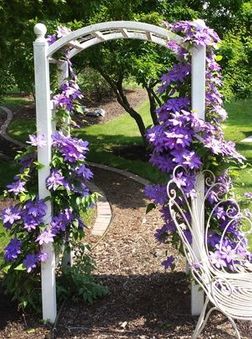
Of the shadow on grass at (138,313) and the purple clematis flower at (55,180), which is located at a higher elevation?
the purple clematis flower at (55,180)

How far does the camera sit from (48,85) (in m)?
3.71

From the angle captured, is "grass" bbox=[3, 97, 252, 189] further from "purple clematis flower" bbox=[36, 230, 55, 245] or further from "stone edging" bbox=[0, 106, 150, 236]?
"purple clematis flower" bbox=[36, 230, 55, 245]

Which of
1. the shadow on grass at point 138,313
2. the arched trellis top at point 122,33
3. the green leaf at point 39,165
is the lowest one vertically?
the shadow on grass at point 138,313

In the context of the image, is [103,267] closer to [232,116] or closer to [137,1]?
[137,1]

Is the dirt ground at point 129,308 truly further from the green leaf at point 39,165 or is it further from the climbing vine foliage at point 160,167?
the green leaf at point 39,165

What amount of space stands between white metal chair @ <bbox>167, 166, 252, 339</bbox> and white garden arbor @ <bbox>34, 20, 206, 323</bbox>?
3.4 inches

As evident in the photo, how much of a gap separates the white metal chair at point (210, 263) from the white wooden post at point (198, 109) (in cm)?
2

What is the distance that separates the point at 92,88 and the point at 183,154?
12868mm

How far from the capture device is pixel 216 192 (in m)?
3.91

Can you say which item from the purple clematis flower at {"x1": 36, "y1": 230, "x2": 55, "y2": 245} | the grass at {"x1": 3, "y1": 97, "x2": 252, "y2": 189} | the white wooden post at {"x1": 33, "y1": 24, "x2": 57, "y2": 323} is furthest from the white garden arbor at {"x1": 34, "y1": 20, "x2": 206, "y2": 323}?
the grass at {"x1": 3, "y1": 97, "x2": 252, "y2": 189}

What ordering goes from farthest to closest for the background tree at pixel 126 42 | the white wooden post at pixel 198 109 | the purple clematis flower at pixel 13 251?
the background tree at pixel 126 42 → the purple clematis flower at pixel 13 251 → the white wooden post at pixel 198 109

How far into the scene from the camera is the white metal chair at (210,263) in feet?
11.2

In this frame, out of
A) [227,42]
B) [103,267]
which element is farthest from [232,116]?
[103,267]

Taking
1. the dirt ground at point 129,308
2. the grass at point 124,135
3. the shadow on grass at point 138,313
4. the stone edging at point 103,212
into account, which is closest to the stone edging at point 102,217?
the stone edging at point 103,212
